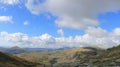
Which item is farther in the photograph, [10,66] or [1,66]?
[10,66]

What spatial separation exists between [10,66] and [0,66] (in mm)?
14768

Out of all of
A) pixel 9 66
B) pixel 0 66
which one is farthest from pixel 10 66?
pixel 0 66

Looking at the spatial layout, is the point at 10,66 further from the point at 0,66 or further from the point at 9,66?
the point at 0,66

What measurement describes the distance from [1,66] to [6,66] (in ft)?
24.1

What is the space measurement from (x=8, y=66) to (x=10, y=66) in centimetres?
354

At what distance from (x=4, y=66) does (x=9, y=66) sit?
668 centimetres

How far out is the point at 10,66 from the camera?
199 metres

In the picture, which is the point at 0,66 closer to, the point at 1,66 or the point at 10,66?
the point at 1,66

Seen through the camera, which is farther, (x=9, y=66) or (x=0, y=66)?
(x=9, y=66)

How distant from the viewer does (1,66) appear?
611 ft

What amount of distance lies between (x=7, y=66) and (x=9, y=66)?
287 centimetres

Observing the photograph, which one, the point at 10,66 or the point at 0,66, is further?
the point at 10,66

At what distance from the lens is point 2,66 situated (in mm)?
188000

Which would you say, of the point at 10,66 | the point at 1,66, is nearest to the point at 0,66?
the point at 1,66
